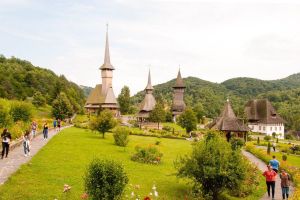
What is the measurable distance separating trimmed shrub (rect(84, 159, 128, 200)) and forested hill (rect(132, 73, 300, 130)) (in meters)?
57.6

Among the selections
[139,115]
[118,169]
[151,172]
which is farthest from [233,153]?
[139,115]

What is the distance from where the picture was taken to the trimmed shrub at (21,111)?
32.4 meters

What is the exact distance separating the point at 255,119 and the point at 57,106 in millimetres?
38874

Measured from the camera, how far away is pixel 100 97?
224ft

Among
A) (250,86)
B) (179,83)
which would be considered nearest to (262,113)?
(179,83)

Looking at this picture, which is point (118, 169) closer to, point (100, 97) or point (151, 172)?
point (151, 172)

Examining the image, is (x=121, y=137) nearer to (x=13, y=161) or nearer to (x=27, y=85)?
(x=13, y=161)

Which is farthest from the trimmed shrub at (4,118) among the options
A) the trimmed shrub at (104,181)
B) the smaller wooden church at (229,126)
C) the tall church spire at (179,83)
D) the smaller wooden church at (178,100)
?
the tall church spire at (179,83)

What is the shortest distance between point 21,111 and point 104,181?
2571 centimetres

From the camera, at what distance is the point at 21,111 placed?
108ft

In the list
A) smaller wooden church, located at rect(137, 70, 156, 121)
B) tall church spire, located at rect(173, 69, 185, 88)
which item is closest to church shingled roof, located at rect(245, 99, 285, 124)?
tall church spire, located at rect(173, 69, 185, 88)

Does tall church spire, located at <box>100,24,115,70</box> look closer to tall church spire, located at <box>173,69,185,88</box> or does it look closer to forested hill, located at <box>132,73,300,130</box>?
tall church spire, located at <box>173,69,185,88</box>

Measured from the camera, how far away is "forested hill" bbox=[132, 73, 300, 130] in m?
89.0

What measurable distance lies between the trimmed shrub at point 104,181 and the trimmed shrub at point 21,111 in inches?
981
